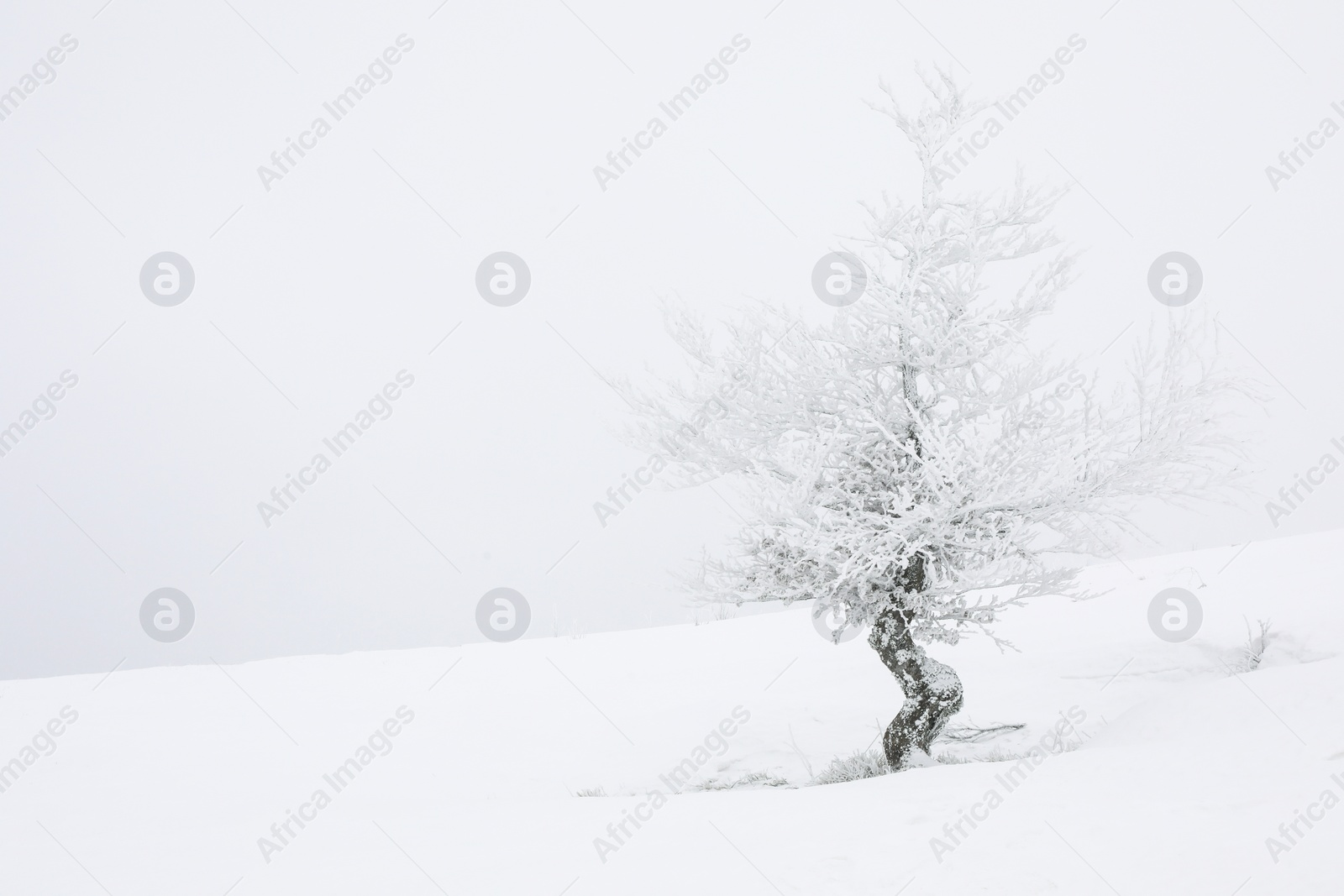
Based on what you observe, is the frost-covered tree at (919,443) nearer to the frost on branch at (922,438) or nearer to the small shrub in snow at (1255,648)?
the frost on branch at (922,438)

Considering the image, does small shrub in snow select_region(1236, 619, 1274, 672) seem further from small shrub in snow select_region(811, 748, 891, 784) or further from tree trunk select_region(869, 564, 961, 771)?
small shrub in snow select_region(811, 748, 891, 784)

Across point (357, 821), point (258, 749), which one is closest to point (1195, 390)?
point (357, 821)

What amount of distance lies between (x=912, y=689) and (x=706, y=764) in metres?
2.71

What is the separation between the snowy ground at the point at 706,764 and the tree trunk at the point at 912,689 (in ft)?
3.59

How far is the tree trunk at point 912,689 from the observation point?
7816 millimetres

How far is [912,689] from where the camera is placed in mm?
7902

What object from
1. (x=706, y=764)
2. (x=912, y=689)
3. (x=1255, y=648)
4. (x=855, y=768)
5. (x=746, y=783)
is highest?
(x=706, y=764)

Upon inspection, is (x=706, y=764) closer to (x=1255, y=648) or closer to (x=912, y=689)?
(x=912, y=689)

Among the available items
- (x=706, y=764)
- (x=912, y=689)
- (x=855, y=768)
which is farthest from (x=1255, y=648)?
(x=706, y=764)

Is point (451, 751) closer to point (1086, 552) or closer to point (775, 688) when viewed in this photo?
point (775, 688)

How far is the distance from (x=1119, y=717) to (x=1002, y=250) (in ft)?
14.5

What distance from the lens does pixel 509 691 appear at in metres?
13.4

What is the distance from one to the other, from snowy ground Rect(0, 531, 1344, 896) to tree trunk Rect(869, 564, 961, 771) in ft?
3.59

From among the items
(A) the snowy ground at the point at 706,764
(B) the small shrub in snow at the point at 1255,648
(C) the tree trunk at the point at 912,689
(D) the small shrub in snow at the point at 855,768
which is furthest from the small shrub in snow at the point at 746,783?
(B) the small shrub in snow at the point at 1255,648
